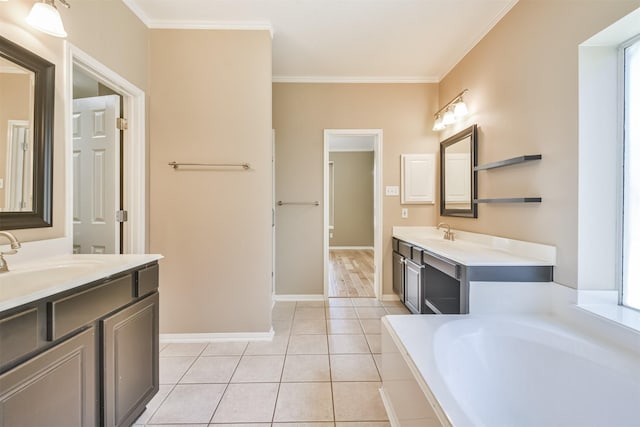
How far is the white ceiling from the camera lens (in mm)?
2055

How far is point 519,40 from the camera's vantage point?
6.24ft

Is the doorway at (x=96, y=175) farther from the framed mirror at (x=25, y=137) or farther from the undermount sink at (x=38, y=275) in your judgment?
the undermount sink at (x=38, y=275)

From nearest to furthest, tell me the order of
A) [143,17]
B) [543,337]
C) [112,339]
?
[112,339]
[543,337]
[143,17]

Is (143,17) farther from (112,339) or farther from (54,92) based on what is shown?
(112,339)

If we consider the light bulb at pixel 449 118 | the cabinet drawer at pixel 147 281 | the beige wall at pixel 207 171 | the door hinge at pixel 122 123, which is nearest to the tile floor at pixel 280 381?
the beige wall at pixel 207 171

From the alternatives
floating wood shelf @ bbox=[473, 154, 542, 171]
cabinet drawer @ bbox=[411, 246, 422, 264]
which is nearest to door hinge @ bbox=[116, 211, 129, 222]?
cabinet drawer @ bbox=[411, 246, 422, 264]

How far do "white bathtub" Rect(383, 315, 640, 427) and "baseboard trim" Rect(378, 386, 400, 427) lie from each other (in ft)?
0.14

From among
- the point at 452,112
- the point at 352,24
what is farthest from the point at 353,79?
the point at 452,112

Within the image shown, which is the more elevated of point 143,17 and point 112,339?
point 143,17

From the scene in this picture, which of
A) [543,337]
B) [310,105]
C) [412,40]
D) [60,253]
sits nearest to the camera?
[543,337]

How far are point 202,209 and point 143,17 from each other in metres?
1.63

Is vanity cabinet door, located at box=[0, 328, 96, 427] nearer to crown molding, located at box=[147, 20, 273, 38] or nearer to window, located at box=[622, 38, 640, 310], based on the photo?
crown molding, located at box=[147, 20, 273, 38]

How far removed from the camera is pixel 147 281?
4.68 feet

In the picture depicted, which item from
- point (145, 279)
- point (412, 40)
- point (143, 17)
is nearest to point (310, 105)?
point (412, 40)
